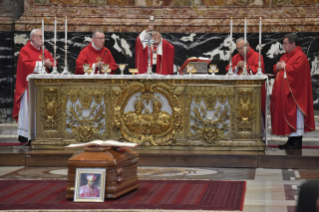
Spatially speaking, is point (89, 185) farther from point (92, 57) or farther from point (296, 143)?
point (92, 57)

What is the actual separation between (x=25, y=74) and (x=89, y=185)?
4.69 meters

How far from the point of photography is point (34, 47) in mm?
9656

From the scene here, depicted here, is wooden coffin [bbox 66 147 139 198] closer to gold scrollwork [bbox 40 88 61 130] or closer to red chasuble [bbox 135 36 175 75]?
gold scrollwork [bbox 40 88 61 130]

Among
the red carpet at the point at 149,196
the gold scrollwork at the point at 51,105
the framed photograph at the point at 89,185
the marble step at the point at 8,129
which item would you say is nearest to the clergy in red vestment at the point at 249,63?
the red carpet at the point at 149,196

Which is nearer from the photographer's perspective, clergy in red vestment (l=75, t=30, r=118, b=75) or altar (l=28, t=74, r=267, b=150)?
altar (l=28, t=74, r=267, b=150)

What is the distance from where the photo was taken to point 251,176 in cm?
708

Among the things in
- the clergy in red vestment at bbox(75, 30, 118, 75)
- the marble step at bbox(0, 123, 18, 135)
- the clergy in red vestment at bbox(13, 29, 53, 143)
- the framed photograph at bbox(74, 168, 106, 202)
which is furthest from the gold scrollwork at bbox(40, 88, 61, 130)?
the framed photograph at bbox(74, 168, 106, 202)

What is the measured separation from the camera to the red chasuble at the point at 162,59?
960cm

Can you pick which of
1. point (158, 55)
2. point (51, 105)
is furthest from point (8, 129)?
point (158, 55)

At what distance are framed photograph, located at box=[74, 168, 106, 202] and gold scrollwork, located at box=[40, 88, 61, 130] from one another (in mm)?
3301

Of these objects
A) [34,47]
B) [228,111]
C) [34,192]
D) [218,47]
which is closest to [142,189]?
[34,192]

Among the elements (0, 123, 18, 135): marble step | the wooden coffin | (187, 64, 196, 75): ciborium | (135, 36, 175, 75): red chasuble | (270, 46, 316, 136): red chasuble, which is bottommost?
the wooden coffin

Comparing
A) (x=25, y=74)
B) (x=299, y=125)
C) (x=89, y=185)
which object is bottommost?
(x=89, y=185)

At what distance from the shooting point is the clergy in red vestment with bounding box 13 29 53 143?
30.0 feet
